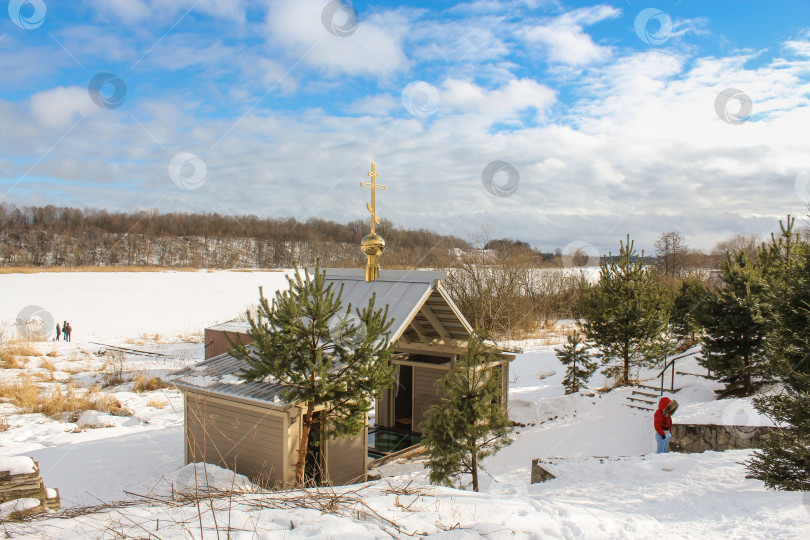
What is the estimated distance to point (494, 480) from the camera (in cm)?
1021

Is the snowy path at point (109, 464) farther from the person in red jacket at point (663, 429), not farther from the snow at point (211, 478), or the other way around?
the person in red jacket at point (663, 429)

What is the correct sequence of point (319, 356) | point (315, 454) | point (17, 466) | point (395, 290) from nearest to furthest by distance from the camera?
point (17, 466) < point (319, 356) < point (315, 454) < point (395, 290)

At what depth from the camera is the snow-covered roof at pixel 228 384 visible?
8367 millimetres

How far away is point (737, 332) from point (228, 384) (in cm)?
1345

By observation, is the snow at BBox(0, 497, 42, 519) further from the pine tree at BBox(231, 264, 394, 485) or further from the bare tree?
the bare tree

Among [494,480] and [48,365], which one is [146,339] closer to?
[48,365]

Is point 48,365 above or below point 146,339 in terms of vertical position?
above

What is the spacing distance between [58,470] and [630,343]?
16.4 m

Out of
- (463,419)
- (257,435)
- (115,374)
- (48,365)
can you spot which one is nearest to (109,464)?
(257,435)

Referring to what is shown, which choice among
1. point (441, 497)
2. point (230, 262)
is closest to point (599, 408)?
point (441, 497)

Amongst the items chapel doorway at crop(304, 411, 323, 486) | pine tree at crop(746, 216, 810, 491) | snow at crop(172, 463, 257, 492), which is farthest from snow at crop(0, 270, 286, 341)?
pine tree at crop(746, 216, 810, 491)

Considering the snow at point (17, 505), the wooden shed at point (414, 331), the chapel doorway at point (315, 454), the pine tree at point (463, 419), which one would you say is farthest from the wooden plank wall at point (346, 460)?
the snow at point (17, 505)

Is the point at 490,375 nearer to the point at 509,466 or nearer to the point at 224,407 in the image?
the point at 509,466

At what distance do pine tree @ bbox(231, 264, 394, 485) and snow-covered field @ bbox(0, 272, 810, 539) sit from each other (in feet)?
4.68
